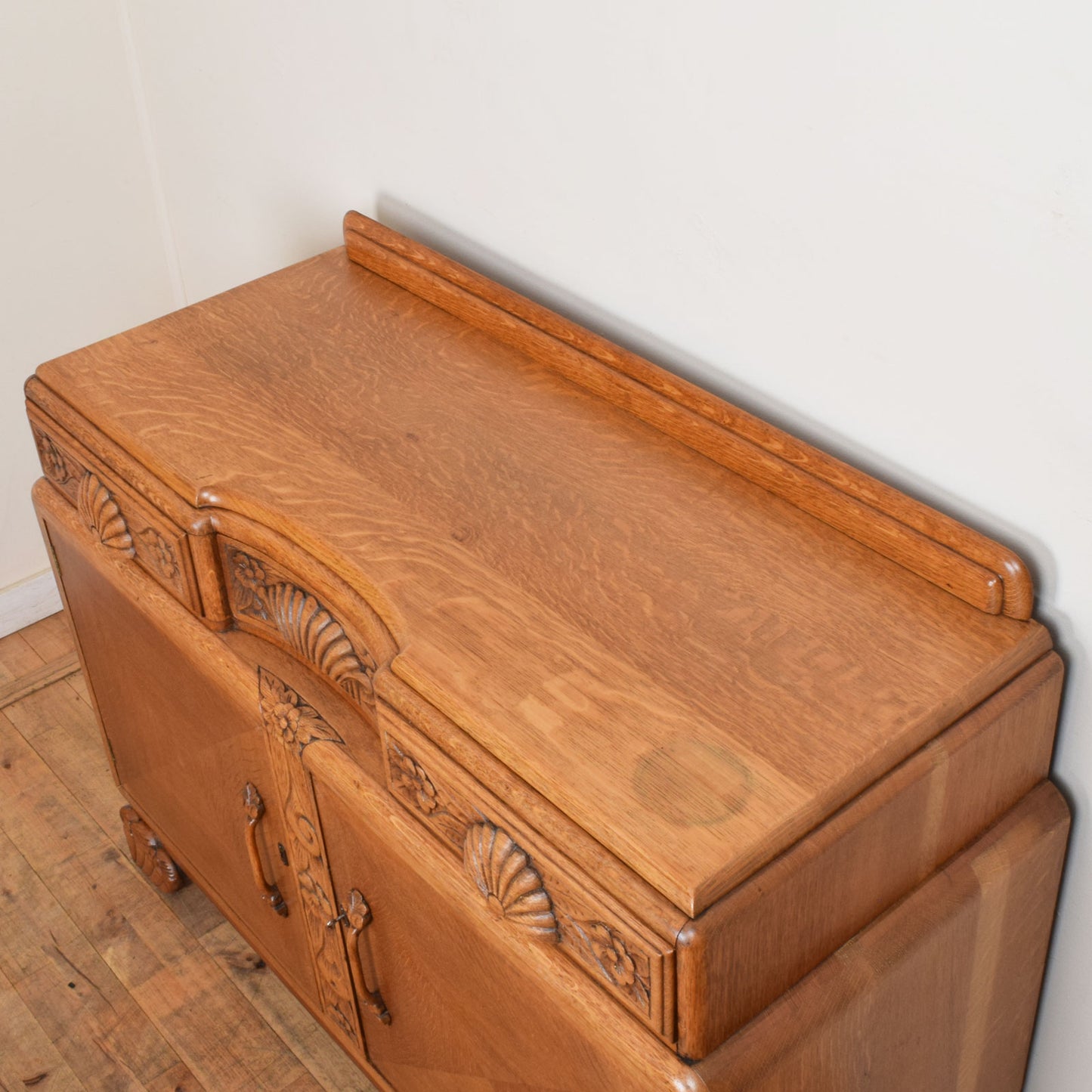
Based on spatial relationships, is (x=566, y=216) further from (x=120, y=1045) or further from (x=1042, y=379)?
(x=120, y=1045)

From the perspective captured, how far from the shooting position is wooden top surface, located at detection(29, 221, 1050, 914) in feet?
2.82

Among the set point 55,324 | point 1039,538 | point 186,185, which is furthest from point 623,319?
point 55,324

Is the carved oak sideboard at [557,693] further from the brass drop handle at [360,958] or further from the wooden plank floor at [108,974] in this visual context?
the wooden plank floor at [108,974]

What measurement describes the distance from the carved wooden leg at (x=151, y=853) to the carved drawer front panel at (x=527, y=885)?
792mm

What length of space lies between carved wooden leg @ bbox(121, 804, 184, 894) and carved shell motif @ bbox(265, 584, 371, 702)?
663 mm

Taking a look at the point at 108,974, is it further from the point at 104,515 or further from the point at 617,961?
the point at 617,961

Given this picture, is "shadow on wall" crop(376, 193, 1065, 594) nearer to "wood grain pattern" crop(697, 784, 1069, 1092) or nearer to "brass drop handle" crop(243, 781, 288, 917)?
"wood grain pattern" crop(697, 784, 1069, 1092)

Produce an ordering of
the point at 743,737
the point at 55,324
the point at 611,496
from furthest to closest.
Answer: the point at 55,324 < the point at 611,496 < the point at 743,737

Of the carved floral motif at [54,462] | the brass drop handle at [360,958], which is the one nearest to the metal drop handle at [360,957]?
the brass drop handle at [360,958]

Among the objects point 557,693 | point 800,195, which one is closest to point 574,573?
point 557,693

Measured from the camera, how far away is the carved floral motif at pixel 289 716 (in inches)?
43.7

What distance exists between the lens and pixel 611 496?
1.11 m

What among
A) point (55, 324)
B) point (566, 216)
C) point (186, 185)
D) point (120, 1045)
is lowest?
point (120, 1045)

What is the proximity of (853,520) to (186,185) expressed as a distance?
1.29 metres
